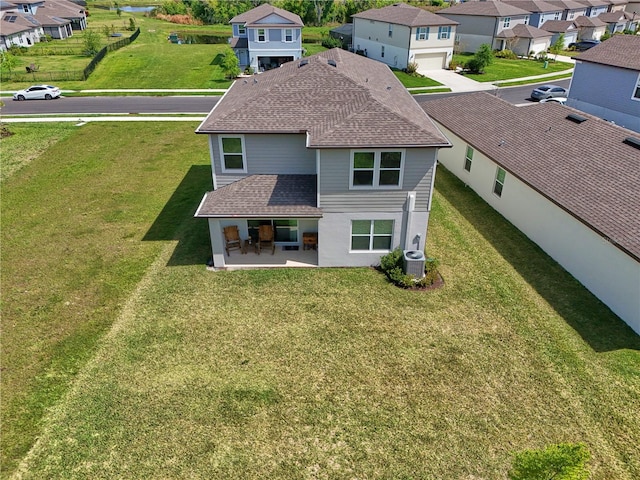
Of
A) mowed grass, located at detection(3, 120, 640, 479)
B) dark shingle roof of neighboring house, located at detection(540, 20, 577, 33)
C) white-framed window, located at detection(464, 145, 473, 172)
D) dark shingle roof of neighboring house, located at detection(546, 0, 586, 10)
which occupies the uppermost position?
dark shingle roof of neighboring house, located at detection(546, 0, 586, 10)

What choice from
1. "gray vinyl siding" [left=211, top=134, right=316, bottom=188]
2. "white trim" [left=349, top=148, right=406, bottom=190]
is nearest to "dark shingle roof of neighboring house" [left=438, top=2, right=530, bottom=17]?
"gray vinyl siding" [left=211, top=134, right=316, bottom=188]

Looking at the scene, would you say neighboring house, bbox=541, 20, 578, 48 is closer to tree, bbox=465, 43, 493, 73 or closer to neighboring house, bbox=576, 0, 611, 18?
neighboring house, bbox=576, 0, 611, 18

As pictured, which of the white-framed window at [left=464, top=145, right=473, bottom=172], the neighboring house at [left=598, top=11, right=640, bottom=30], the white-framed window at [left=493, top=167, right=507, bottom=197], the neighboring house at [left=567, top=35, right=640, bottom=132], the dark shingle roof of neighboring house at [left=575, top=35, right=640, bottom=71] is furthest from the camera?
the neighboring house at [left=598, top=11, right=640, bottom=30]

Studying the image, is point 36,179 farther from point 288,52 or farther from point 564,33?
point 564,33

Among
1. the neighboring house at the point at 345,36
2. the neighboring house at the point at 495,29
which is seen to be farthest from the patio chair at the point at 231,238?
the neighboring house at the point at 495,29

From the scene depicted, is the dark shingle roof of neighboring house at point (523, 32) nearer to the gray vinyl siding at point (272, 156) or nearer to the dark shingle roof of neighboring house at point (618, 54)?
the dark shingle roof of neighboring house at point (618, 54)

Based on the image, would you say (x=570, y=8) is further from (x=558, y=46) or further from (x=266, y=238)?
(x=266, y=238)
